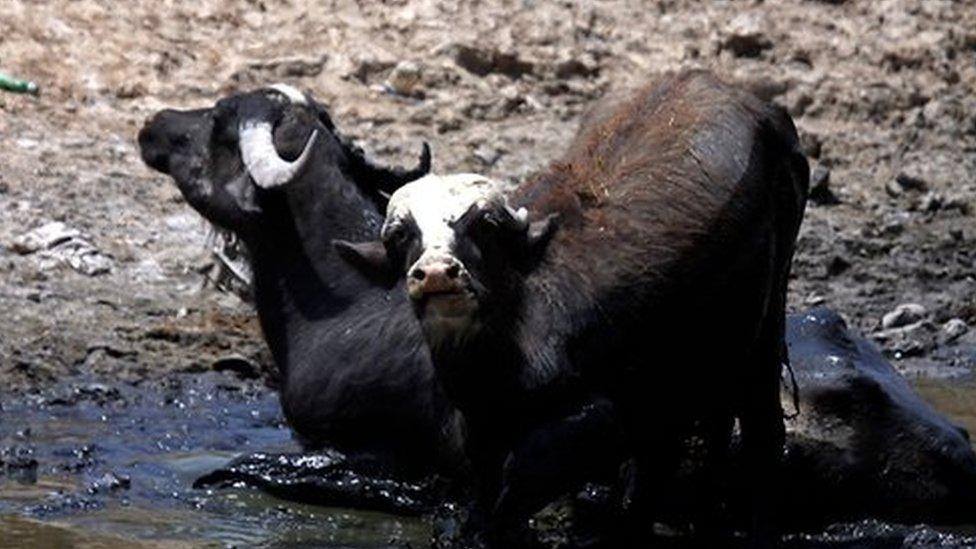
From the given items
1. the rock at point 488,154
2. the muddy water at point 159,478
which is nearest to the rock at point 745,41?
the rock at point 488,154

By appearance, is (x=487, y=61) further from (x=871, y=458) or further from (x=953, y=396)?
(x=871, y=458)

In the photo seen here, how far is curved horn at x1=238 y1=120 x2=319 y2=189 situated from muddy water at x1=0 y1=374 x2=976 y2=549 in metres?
1.09

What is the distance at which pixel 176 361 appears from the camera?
1325 centimetres

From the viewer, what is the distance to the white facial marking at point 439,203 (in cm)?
939

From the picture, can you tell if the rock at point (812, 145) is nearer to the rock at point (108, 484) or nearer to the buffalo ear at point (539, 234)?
the rock at point (108, 484)

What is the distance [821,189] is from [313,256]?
16.0 feet

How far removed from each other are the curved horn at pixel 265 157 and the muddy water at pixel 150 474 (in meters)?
1.08

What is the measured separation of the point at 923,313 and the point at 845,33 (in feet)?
11.4

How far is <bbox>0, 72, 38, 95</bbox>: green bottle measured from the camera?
15.5 metres

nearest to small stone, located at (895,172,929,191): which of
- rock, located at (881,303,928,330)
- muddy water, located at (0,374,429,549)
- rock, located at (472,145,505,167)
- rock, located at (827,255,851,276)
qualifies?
rock, located at (827,255,851,276)

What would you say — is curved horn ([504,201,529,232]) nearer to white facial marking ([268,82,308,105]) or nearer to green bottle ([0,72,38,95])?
white facial marking ([268,82,308,105])

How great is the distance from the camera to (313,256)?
11.9m

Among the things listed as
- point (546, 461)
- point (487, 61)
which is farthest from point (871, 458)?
point (487, 61)

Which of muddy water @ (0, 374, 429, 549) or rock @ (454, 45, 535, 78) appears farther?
rock @ (454, 45, 535, 78)
